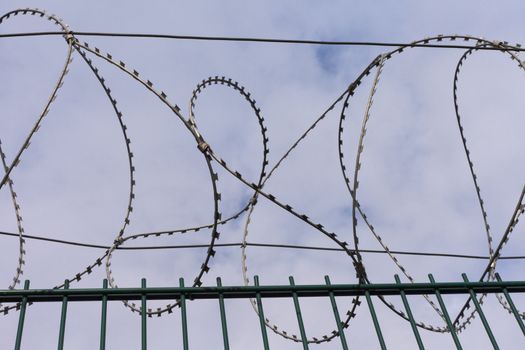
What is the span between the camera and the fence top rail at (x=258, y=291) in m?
4.41

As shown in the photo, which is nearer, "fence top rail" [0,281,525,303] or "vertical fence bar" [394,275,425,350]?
"fence top rail" [0,281,525,303]

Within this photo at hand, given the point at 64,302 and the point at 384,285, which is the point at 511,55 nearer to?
the point at 384,285

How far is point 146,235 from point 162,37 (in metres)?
1.98

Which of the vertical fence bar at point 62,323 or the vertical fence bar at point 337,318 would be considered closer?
the vertical fence bar at point 62,323

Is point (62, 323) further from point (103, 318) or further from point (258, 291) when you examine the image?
point (258, 291)

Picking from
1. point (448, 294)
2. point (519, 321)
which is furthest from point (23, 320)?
point (519, 321)

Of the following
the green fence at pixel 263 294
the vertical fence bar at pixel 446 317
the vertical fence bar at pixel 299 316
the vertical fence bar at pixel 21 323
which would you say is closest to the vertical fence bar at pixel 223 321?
the green fence at pixel 263 294

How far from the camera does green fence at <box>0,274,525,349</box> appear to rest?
4.35 metres

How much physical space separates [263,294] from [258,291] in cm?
5

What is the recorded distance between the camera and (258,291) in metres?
4.70

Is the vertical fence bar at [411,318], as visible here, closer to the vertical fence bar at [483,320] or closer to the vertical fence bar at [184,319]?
the vertical fence bar at [483,320]

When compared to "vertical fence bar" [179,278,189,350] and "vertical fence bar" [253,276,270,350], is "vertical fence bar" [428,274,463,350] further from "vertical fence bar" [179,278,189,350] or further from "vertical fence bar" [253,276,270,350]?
"vertical fence bar" [179,278,189,350]

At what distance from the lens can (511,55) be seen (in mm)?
6711

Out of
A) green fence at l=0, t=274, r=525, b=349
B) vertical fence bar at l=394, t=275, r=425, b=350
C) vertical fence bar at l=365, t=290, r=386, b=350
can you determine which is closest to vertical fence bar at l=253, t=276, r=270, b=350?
green fence at l=0, t=274, r=525, b=349
